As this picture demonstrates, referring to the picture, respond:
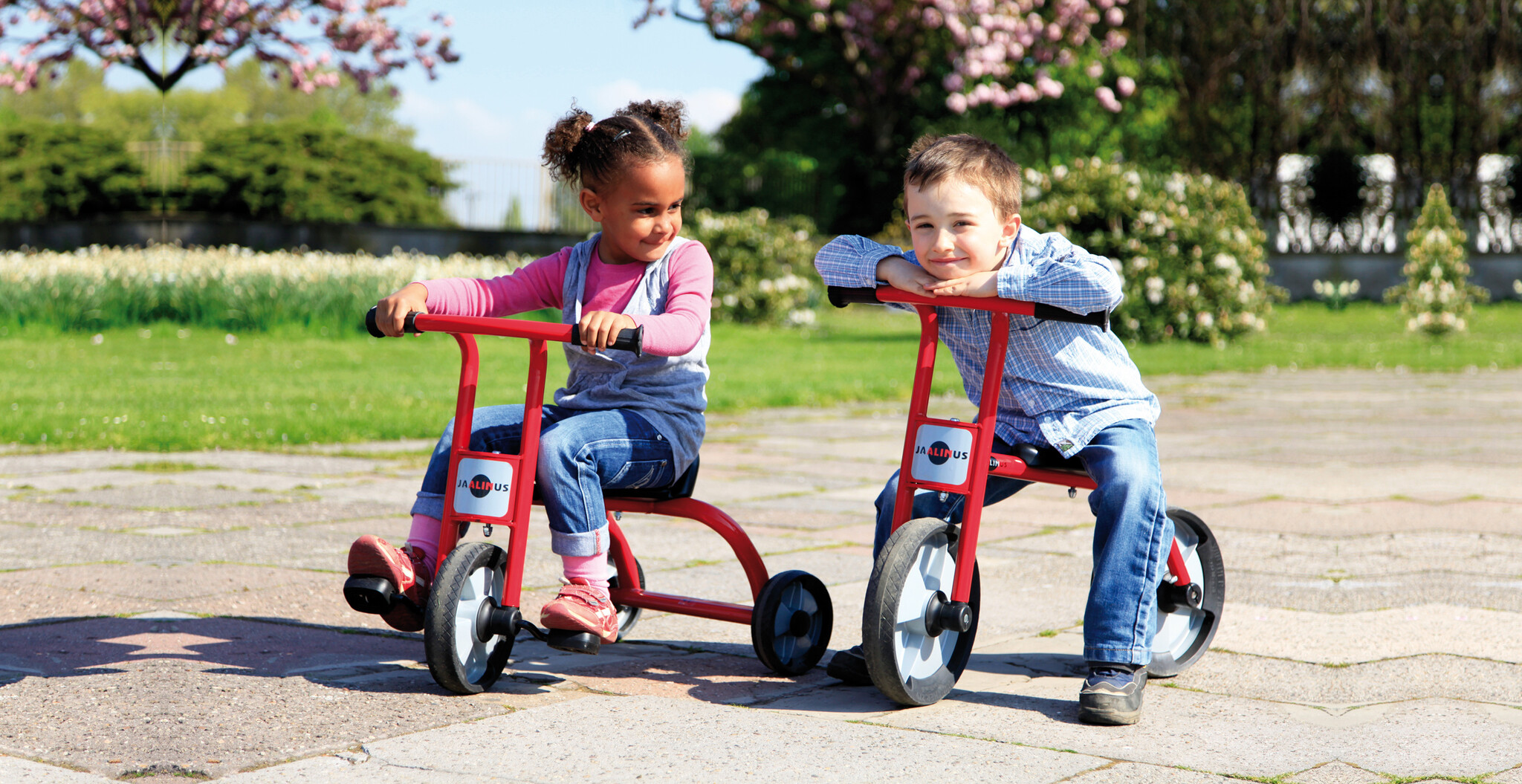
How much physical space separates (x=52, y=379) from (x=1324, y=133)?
1906 cm

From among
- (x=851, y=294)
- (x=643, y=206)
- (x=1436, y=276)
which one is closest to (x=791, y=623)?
(x=851, y=294)

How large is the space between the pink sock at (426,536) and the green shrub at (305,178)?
19394 mm

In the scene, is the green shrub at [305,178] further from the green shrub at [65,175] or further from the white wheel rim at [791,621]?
the white wheel rim at [791,621]

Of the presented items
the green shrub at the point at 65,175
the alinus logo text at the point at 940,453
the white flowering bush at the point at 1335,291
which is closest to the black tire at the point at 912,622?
the alinus logo text at the point at 940,453

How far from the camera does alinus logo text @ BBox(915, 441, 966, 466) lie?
2.87 metres

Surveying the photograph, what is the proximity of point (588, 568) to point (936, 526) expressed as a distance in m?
0.71

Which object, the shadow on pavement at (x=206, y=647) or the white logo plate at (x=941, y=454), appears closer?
the white logo plate at (x=941, y=454)

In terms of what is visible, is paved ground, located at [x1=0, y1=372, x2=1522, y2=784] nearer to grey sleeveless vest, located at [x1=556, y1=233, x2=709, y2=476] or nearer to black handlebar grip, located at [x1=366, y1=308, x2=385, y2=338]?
grey sleeveless vest, located at [x1=556, y1=233, x2=709, y2=476]

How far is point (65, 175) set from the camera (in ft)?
72.8

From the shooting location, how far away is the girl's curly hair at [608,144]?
3.10 m

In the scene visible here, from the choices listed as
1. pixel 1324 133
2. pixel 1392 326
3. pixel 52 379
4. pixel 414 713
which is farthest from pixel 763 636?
pixel 1324 133

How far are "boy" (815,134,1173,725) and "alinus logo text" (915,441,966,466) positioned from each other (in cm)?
18

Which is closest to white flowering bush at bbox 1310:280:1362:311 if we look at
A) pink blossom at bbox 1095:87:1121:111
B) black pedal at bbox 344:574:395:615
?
pink blossom at bbox 1095:87:1121:111

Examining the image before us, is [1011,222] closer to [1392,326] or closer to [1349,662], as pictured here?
[1349,662]
